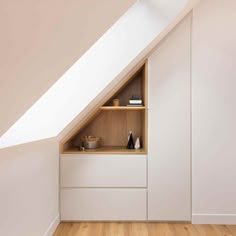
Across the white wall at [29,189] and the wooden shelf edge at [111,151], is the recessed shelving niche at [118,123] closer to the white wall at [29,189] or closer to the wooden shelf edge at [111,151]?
the wooden shelf edge at [111,151]

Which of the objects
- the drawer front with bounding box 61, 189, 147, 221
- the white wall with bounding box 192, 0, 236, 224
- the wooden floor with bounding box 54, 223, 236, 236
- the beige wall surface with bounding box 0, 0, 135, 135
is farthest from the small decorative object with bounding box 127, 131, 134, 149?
the beige wall surface with bounding box 0, 0, 135, 135

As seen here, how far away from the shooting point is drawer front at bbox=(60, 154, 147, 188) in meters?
3.15

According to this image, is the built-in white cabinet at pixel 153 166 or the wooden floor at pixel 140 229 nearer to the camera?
the wooden floor at pixel 140 229

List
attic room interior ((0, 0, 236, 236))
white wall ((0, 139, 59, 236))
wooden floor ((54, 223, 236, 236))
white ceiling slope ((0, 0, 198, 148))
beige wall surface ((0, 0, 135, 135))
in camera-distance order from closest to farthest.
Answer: beige wall surface ((0, 0, 135, 135)) → white wall ((0, 139, 59, 236)) → white ceiling slope ((0, 0, 198, 148)) → wooden floor ((54, 223, 236, 236)) → attic room interior ((0, 0, 236, 236))

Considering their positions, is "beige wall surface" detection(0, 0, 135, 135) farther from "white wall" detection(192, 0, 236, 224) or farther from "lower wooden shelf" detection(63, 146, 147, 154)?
"white wall" detection(192, 0, 236, 224)

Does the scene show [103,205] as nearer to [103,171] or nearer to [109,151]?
[103,171]

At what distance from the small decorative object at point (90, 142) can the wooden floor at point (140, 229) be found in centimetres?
77

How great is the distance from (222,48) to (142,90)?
92cm

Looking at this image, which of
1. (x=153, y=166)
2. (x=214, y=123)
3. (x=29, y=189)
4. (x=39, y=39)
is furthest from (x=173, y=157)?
(x=39, y=39)

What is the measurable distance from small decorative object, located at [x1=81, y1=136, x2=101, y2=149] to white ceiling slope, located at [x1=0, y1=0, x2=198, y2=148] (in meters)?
0.85

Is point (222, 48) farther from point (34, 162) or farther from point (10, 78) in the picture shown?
point (10, 78)

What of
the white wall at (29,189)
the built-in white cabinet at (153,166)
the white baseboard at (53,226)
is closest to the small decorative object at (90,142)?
the built-in white cabinet at (153,166)

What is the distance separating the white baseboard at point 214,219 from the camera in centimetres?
311

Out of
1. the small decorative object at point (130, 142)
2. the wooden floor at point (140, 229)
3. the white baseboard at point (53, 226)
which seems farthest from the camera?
the small decorative object at point (130, 142)
